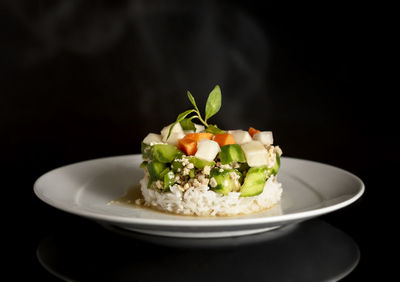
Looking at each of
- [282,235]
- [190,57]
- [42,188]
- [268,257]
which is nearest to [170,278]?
[268,257]

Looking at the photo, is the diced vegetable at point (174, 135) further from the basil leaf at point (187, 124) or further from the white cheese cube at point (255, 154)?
the white cheese cube at point (255, 154)

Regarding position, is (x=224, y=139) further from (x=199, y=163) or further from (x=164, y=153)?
(x=164, y=153)

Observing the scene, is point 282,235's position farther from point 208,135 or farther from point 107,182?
point 107,182

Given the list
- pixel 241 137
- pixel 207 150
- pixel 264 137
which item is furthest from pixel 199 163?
pixel 264 137

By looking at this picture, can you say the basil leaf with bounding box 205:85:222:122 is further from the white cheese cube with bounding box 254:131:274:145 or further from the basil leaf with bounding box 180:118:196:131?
the white cheese cube with bounding box 254:131:274:145

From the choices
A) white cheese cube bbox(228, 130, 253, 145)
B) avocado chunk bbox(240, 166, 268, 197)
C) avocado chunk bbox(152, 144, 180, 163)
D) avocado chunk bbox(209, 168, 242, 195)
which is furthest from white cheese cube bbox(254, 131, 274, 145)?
avocado chunk bbox(152, 144, 180, 163)

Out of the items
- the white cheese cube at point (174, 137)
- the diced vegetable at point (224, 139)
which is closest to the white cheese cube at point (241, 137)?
the diced vegetable at point (224, 139)
